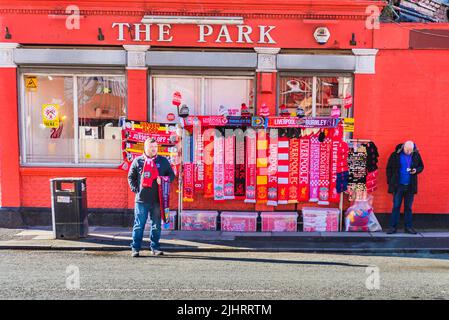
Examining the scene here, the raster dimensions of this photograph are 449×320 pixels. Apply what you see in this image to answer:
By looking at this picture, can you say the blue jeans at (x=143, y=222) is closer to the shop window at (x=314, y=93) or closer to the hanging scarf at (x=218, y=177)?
the hanging scarf at (x=218, y=177)

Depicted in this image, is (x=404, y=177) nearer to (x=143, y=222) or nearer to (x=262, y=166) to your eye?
(x=262, y=166)

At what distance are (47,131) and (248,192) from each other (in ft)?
16.4

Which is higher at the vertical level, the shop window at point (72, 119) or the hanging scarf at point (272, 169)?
the shop window at point (72, 119)

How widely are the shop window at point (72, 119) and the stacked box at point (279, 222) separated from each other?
372 centimetres

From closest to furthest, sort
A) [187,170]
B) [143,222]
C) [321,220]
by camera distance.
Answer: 1. [143,222]
2. [321,220]
3. [187,170]

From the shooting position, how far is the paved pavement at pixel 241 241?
29.4 feet

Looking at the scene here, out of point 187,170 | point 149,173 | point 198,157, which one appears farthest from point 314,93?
point 149,173

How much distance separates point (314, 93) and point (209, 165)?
117 inches

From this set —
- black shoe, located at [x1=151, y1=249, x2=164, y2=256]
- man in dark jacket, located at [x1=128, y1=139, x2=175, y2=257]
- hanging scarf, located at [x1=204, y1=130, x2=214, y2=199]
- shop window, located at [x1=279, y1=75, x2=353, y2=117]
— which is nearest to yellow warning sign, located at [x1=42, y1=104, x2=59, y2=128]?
hanging scarf, located at [x1=204, y1=130, x2=214, y2=199]

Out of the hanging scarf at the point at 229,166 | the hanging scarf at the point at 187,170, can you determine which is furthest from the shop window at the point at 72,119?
the hanging scarf at the point at 229,166

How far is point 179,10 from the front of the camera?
10625 millimetres

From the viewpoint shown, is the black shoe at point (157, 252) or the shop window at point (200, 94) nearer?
the black shoe at point (157, 252)

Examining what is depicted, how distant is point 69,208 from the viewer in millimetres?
9469

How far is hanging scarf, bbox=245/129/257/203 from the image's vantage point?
1071cm
